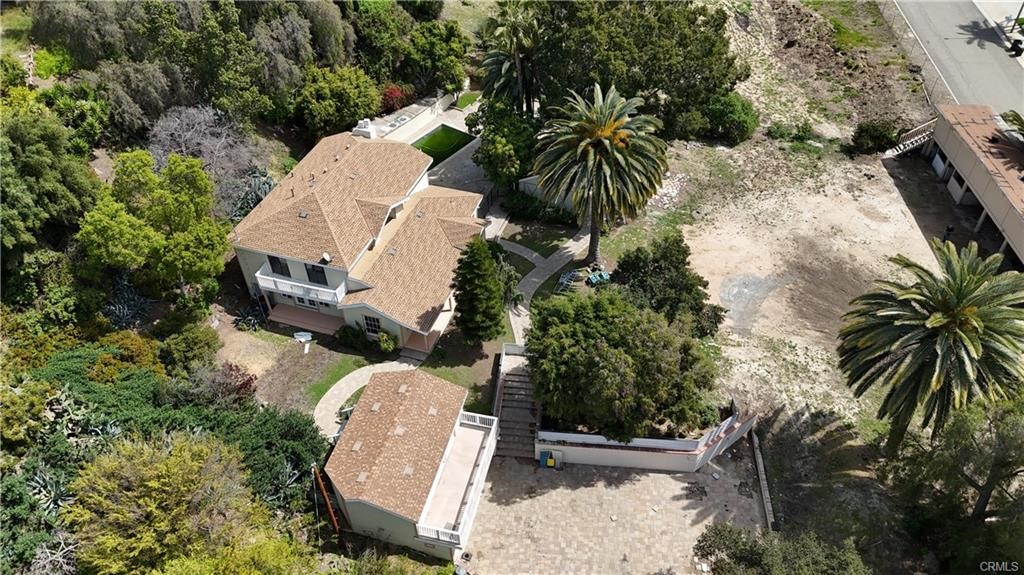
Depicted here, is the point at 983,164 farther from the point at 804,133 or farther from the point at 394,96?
the point at 394,96

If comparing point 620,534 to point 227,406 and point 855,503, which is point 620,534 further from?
point 227,406

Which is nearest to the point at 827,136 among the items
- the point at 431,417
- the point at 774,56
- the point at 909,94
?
the point at 909,94

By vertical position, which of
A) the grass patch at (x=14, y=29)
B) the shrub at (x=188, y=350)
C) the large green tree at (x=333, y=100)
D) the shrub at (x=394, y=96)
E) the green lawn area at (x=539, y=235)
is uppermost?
the grass patch at (x=14, y=29)

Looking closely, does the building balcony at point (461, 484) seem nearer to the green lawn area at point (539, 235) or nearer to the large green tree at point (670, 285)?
the large green tree at point (670, 285)

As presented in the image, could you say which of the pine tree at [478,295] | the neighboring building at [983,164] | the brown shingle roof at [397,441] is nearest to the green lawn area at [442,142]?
the pine tree at [478,295]

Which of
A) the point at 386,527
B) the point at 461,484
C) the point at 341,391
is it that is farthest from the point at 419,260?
the point at 386,527

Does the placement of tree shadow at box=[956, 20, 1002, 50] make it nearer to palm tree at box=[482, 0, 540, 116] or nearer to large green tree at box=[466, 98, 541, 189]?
palm tree at box=[482, 0, 540, 116]
